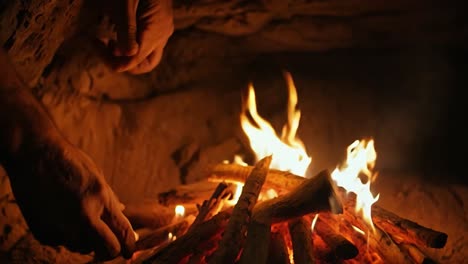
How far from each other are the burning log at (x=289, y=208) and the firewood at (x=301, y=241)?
0.37 feet

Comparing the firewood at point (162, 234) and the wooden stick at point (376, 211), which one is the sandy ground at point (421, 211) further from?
the wooden stick at point (376, 211)

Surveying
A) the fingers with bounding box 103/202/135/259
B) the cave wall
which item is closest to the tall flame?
the cave wall

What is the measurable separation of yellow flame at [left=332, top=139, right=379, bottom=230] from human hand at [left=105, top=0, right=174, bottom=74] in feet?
4.63

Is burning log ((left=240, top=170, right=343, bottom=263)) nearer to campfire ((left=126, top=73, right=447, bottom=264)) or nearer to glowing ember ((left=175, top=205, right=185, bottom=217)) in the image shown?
campfire ((left=126, top=73, right=447, bottom=264))

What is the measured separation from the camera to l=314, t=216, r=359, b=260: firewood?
204 cm

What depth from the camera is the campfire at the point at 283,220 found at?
2.04 meters

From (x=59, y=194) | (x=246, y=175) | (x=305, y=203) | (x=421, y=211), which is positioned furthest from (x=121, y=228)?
(x=421, y=211)

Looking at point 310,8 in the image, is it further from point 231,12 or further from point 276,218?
point 276,218

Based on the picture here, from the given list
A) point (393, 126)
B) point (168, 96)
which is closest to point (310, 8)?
point (393, 126)

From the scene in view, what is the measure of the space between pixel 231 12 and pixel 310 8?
0.62 meters

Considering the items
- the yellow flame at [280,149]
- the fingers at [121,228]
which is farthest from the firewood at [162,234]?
the yellow flame at [280,149]

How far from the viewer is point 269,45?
12.8 ft

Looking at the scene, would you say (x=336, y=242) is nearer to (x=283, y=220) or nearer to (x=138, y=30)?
(x=283, y=220)

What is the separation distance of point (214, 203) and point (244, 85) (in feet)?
5.48
